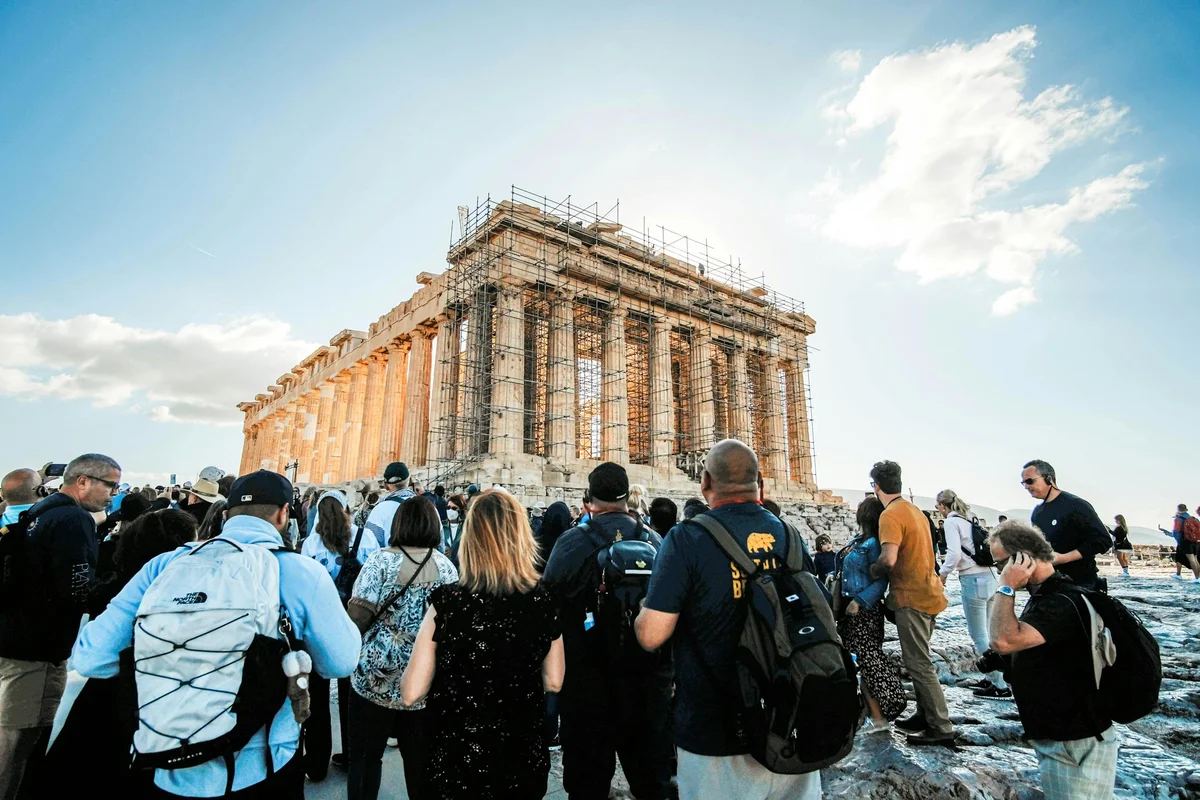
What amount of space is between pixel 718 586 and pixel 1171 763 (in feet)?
11.9

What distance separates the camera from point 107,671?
7.28 ft

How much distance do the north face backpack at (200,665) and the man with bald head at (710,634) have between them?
4.69ft

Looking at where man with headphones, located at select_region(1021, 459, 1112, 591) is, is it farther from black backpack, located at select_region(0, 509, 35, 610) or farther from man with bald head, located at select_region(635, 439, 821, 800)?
black backpack, located at select_region(0, 509, 35, 610)

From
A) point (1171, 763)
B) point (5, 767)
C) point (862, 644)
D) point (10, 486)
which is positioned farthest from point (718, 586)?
point (10, 486)

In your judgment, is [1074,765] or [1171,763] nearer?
[1074,765]

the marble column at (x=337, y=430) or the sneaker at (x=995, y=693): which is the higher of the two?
Answer: the marble column at (x=337, y=430)

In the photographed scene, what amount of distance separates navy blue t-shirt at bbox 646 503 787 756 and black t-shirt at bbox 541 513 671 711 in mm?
735

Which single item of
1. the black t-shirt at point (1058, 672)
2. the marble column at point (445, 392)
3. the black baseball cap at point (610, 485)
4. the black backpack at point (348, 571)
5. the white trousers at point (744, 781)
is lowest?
the white trousers at point (744, 781)

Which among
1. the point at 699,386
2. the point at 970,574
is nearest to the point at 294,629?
the point at 970,574

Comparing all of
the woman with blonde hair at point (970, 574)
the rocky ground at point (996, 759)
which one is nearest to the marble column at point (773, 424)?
the rocky ground at point (996, 759)

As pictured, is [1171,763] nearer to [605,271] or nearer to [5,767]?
[5,767]

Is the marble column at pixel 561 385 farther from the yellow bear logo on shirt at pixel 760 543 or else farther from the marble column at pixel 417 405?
the yellow bear logo on shirt at pixel 760 543

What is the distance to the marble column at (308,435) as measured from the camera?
34062 mm

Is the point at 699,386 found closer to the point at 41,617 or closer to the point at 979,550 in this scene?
the point at 979,550
